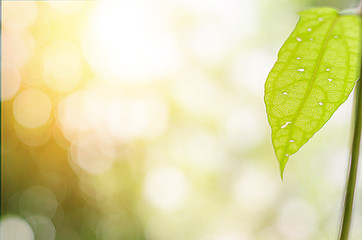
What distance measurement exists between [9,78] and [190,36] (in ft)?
5.20

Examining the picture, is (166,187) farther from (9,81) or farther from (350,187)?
(350,187)

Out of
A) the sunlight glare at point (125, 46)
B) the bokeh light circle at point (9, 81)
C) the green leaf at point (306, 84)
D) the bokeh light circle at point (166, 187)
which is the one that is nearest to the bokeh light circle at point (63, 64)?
the sunlight glare at point (125, 46)

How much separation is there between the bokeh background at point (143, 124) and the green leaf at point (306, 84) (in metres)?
2.94

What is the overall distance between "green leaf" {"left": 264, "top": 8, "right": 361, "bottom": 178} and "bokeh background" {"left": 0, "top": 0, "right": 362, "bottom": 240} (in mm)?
2940

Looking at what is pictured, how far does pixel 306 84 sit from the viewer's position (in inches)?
8.1

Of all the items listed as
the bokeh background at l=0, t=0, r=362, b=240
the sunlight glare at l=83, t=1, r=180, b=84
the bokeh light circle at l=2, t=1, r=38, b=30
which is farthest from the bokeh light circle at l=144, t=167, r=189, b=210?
the bokeh light circle at l=2, t=1, r=38, b=30

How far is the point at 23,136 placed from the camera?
337 cm

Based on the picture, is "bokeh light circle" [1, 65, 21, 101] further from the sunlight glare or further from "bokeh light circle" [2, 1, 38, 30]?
the sunlight glare

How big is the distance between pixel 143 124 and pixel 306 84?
3.40 m

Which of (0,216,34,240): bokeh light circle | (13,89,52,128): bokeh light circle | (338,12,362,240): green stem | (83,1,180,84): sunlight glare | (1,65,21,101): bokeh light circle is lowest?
(0,216,34,240): bokeh light circle

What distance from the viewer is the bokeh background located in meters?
3.27

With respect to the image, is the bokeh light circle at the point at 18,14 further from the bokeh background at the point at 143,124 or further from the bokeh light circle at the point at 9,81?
the bokeh light circle at the point at 9,81

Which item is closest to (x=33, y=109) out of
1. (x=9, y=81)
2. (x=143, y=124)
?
(x=9, y=81)

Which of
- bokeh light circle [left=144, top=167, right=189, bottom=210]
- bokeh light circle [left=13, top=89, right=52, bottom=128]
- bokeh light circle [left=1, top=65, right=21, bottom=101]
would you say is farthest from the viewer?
bokeh light circle [left=144, top=167, right=189, bottom=210]
